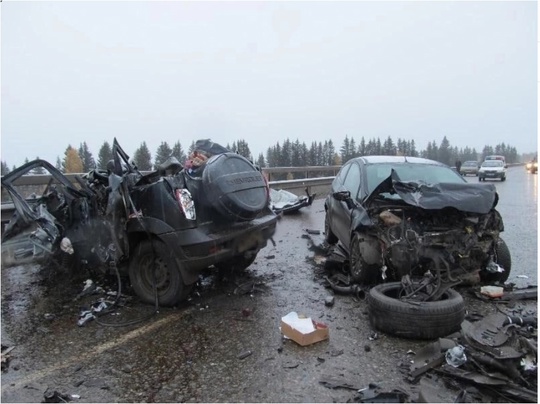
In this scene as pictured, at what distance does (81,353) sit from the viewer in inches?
144

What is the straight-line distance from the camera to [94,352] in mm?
3664

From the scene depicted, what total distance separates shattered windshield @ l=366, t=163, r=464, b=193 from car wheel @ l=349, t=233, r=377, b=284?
2.92 feet

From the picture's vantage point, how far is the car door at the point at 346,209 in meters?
5.82

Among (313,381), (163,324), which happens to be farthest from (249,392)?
(163,324)

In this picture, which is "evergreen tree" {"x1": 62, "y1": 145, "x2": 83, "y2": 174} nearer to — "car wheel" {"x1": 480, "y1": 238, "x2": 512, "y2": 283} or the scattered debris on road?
the scattered debris on road

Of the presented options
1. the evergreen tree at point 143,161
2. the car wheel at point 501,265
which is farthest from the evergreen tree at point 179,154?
the car wheel at point 501,265

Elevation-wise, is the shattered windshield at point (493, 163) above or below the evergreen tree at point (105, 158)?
below

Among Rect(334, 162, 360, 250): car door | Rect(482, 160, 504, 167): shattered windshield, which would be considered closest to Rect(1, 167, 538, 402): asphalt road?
Rect(334, 162, 360, 250): car door

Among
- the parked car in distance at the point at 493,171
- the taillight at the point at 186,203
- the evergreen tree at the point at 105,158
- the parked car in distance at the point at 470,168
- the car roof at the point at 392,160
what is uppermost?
the evergreen tree at the point at 105,158

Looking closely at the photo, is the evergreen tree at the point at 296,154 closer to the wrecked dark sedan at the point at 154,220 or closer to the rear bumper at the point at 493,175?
the rear bumper at the point at 493,175

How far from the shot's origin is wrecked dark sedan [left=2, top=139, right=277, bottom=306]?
438 centimetres

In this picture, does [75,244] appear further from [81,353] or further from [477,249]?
Answer: [477,249]

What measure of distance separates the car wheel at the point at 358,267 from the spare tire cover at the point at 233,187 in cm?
135

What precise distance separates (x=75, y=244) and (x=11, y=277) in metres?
1.77
